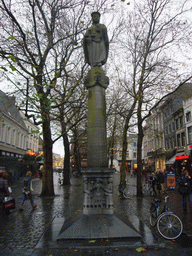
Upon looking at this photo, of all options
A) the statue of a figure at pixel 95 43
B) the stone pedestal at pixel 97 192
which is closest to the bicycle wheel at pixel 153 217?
the stone pedestal at pixel 97 192

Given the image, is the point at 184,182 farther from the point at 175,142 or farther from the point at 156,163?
the point at 156,163

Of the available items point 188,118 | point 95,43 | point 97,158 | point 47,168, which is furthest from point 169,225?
point 188,118

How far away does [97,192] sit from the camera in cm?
593

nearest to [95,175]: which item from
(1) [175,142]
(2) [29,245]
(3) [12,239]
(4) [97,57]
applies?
(2) [29,245]

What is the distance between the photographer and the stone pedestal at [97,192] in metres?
5.91

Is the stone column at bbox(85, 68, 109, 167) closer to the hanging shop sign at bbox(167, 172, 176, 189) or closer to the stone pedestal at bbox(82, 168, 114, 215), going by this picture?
the stone pedestal at bbox(82, 168, 114, 215)

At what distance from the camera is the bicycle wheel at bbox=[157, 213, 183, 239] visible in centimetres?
579

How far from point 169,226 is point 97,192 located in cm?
224

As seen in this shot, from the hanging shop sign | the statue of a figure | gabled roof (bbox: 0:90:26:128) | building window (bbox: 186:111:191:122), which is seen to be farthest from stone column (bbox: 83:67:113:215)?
building window (bbox: 186:111:191:122)

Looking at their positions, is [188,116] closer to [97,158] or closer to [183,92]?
[183,92]

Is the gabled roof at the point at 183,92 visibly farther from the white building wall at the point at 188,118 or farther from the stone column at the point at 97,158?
the stone column at the point at 97,158

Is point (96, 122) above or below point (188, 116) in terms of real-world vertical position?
below

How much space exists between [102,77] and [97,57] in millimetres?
860

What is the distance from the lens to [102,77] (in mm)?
6941
